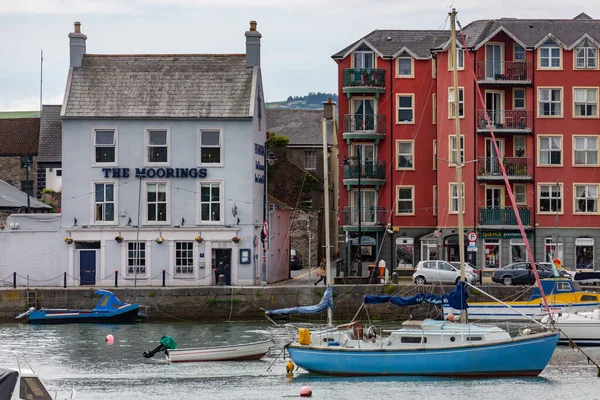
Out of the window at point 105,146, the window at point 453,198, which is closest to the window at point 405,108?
the window at point 453,198

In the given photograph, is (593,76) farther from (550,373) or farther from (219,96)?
(550,373)

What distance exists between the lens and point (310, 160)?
4028 inches

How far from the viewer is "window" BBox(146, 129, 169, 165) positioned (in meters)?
71.4

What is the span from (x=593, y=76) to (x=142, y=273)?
98.3 feet

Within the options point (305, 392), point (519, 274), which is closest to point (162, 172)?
point (519, 274)

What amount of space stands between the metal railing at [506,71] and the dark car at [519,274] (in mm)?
13013

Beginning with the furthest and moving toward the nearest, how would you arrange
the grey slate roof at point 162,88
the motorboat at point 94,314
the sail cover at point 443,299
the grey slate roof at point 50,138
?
the grey slate roof at point 50,138
the grey slate roof at point 162,88
the motorboat at point 94,314
the sail cover at point 443,299

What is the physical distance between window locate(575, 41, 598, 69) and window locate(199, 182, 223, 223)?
935 inches

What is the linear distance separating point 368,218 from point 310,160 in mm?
22399

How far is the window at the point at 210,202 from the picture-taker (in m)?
70.9

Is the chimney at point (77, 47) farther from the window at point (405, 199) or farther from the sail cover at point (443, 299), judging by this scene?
the sail cover at point (443, 299)

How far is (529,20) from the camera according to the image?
3127 inches

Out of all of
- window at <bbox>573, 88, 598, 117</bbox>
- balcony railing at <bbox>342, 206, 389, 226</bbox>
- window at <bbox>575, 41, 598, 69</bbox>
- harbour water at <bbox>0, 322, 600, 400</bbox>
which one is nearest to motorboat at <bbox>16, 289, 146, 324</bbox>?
harbour water at <bbox>0, 322, 600, 400</bbox>

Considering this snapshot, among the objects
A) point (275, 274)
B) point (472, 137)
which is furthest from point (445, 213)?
point (275, 274)
